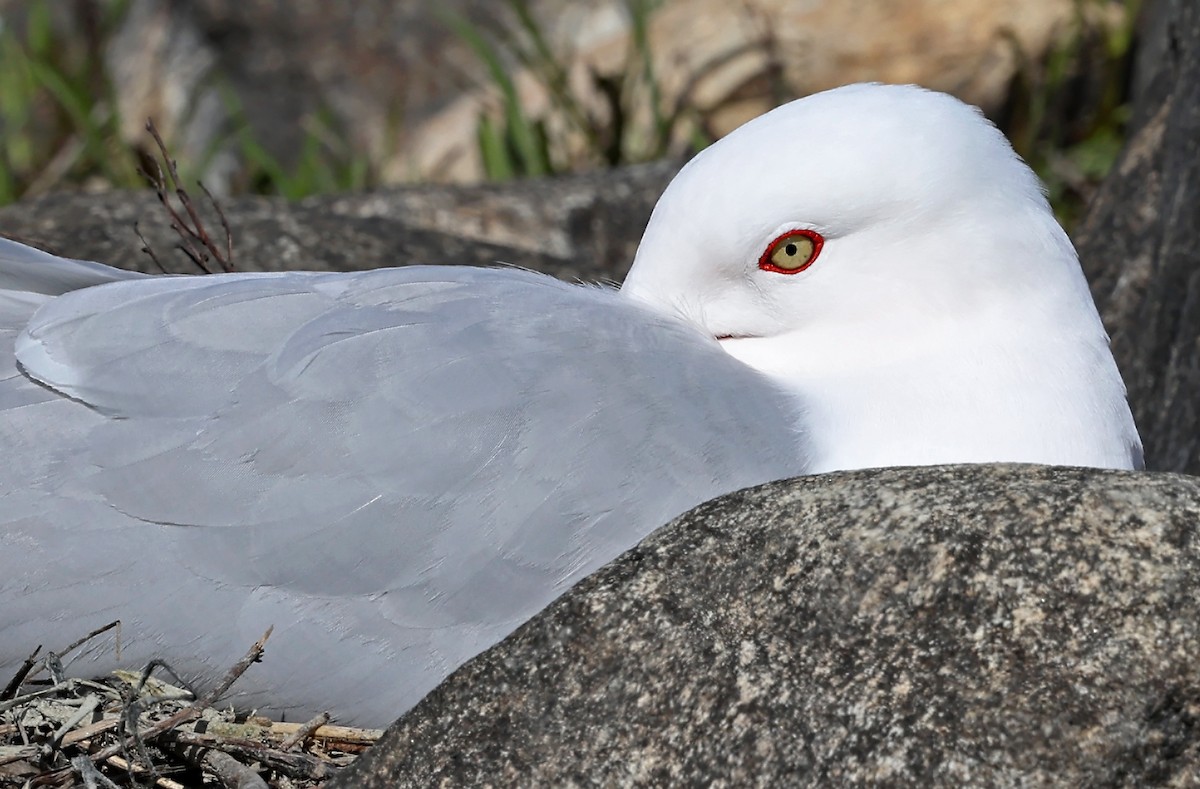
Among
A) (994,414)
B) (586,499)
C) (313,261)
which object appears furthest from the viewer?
(313,261)

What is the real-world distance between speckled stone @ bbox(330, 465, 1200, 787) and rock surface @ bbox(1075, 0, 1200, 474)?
1.91m

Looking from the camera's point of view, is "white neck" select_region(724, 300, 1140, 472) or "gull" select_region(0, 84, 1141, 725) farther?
"white neck" select_region(724, 300, 1140, 472)

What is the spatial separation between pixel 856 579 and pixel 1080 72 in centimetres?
578

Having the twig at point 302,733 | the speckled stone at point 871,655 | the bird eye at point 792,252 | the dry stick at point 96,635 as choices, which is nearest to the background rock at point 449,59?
the bird eye at point 792,252

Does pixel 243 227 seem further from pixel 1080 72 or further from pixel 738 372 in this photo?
pixel 1080 72

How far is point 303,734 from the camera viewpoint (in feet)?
7.54

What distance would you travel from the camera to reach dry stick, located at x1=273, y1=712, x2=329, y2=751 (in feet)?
7.50

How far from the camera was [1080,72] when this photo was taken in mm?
7082

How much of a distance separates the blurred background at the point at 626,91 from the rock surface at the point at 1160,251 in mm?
1804

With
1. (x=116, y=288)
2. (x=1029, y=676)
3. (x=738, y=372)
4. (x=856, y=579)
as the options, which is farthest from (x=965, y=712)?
(x=116, y=288)

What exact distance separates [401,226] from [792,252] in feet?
8.11

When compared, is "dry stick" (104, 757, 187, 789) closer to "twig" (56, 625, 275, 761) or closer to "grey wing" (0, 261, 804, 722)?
"twig" (56, 625, 275, 761)

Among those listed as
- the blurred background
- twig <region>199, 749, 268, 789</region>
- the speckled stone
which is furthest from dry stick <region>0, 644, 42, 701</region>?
the blurred background

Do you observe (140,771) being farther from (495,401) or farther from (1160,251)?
(1160,251)
